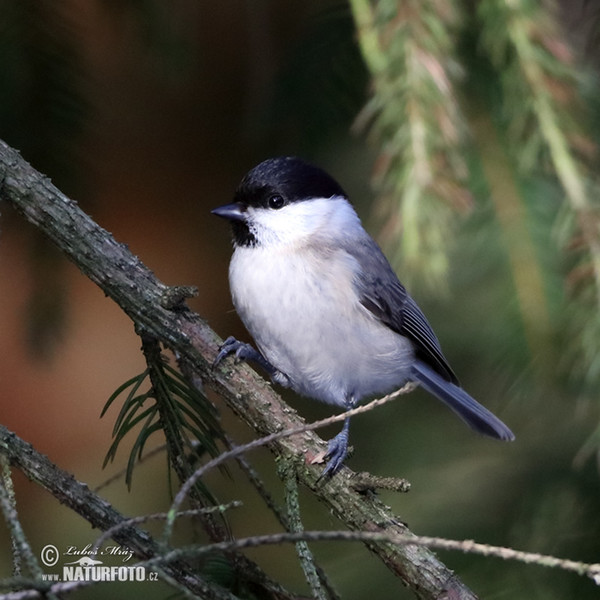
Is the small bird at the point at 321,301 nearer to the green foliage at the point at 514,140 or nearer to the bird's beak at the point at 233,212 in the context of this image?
the bird's beak at the point at 233,212

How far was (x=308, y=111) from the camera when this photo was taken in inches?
50.5

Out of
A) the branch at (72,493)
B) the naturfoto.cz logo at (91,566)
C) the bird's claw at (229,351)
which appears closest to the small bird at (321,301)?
the bird's claw at (229,351)

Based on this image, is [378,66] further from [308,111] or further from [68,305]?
[68,305]

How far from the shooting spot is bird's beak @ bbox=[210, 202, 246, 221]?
1.43 metres

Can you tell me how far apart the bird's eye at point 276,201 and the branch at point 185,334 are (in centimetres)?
51

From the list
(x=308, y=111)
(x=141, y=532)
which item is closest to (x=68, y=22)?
(x=308, y=111)

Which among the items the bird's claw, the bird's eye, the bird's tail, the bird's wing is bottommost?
the bird's tail

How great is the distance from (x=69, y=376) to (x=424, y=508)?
3.23 feet

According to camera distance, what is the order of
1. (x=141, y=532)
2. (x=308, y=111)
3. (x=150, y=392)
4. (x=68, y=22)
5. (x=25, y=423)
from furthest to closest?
1. (x=25, y=423)
2. (x=308, y=111)
3. (x=68, y=22)
4. (x=150, y=392)
5. (x=141, y=532)

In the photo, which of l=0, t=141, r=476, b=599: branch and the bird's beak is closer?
l=0, t=141, r=476, b=599: branch

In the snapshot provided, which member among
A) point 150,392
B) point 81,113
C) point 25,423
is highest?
point 81,113

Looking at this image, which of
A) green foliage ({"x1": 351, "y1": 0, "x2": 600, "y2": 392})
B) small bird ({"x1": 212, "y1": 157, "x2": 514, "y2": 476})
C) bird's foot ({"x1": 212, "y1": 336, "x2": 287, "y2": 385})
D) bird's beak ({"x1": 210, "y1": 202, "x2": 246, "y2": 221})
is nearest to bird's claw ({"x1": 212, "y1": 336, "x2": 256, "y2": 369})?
bird's foot ({"x1": 212, "y1": 336, "x2": 287, "y2": 385})

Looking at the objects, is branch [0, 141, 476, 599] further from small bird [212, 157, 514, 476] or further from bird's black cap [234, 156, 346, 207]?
bird's black cap [234, 156, 346, 207]

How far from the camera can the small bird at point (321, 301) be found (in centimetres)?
135
